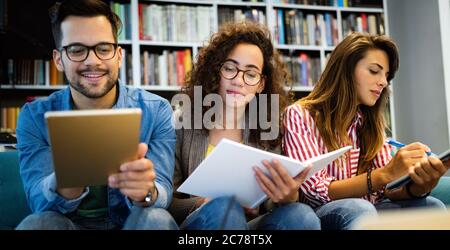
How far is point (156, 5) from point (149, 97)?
1.07m

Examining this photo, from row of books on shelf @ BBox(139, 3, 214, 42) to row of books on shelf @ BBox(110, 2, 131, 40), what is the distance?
52 millimetres

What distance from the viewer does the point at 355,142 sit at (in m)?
1.16

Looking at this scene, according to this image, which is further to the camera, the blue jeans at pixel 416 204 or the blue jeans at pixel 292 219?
the blue jeans at pixel 416 204

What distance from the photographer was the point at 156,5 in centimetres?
199

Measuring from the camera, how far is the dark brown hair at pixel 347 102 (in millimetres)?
1127

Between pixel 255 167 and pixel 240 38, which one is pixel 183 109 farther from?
pixel 255 167

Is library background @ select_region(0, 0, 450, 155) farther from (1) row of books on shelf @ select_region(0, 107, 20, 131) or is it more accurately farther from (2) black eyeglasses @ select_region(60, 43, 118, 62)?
(2) black eyeglasses @ select_region(60, 43, 118, 62)

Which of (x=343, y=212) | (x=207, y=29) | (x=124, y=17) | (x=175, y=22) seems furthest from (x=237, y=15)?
(x=343, y=212)

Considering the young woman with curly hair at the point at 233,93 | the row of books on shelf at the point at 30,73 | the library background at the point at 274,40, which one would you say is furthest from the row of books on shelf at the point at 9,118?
the young woman with curly hair at the point at 233,93

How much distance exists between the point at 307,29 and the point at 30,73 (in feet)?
4.21

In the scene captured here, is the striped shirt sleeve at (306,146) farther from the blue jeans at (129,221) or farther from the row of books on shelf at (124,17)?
the row of books on shelf at (124,17)

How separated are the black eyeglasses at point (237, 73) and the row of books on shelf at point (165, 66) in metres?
0.83

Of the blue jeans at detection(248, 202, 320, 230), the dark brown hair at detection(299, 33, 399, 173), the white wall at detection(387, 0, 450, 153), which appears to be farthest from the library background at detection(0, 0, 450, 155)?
the blue jeans at detection(248, 202, 320, 230)

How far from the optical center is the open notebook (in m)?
0.79
